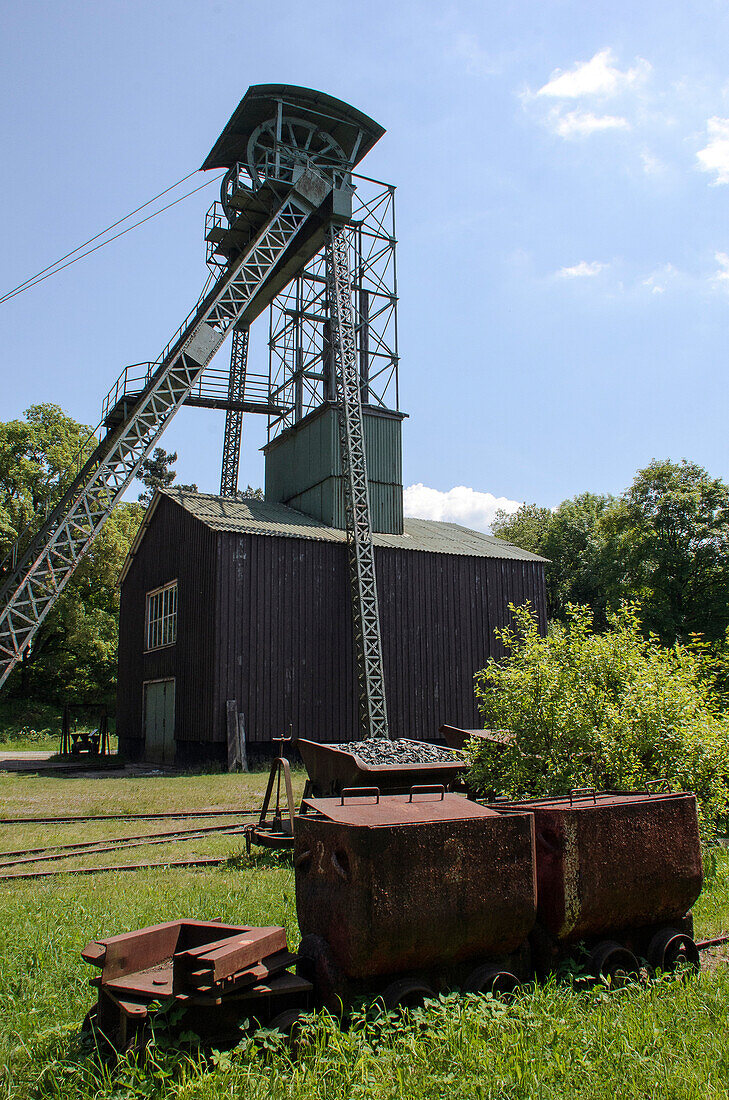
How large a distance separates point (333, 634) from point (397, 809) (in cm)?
1683

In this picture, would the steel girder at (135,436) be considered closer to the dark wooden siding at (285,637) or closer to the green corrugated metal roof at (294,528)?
the green corrugated metal roof at (294,528)

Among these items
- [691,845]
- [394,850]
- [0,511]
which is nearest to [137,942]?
[394,850]

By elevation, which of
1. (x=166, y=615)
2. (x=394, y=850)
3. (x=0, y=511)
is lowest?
(x=394, y=850)

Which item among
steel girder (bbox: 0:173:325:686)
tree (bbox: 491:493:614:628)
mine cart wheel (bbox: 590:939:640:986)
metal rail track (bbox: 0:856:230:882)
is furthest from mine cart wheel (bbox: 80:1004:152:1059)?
tree (bbox: 491:493:614:628)

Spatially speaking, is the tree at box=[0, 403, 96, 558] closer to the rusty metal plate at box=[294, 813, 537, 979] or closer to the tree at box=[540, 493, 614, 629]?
the tree at box=[540, 493, 614, 629]

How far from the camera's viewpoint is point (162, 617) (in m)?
23.7

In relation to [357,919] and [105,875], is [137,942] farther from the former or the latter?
[105,875]

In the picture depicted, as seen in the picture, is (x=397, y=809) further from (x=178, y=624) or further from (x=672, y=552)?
(x=672, y=552)

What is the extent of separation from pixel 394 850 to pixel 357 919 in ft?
1.23

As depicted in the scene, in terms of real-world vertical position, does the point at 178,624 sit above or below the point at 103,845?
above

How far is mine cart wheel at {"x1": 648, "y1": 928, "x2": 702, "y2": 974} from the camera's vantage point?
4.81m

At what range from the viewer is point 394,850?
12.9 ft

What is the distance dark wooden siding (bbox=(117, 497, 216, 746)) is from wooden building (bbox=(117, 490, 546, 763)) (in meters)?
0.06

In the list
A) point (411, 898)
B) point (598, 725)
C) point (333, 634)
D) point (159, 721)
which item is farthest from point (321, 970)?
point (159, 721)
